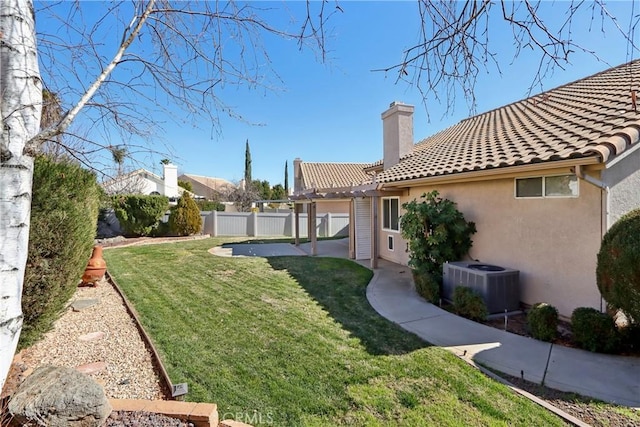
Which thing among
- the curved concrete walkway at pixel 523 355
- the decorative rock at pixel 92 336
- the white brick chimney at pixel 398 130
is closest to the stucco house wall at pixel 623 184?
the curved concrete walkway at pixel 523 355

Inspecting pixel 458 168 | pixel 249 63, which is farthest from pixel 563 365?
pixel 249 63

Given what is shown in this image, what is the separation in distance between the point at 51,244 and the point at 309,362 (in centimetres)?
399

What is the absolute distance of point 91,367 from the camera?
4.45m

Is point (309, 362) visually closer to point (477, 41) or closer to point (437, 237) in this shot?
point (477, 41)

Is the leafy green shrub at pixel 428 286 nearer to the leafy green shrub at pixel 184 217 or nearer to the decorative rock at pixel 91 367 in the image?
the decorative rock at pixel 91 367

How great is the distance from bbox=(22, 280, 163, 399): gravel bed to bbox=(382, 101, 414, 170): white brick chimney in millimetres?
11841

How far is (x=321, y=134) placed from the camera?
33.6 ft

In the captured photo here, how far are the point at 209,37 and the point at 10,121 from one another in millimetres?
1879

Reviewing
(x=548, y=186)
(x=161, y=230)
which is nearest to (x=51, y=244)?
(x=548, y=186)

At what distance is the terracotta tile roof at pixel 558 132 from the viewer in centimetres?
582

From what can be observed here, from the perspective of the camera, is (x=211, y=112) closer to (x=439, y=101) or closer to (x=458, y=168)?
(x=439, y=101)

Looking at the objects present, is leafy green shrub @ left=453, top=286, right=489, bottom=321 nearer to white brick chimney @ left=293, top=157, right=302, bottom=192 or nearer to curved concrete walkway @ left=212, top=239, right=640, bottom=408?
curved concrete walkway @ left=212, top=239, right=640, bottom=408

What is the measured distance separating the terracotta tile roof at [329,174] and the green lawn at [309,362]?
16.6m

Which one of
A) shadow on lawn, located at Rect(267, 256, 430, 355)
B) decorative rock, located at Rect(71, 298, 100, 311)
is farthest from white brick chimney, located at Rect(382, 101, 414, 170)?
decorative rock, located at Rect(71, 298, 100, 311)
